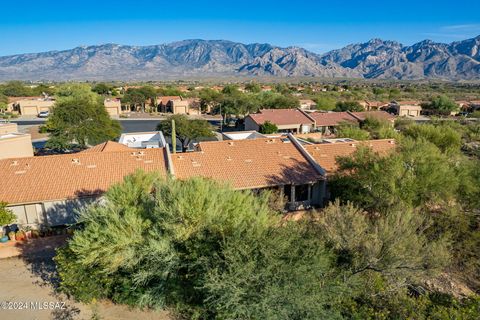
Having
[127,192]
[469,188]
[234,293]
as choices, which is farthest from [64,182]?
[469,188]

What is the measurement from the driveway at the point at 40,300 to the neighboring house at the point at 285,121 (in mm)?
36888

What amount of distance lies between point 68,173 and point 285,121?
1416 inches

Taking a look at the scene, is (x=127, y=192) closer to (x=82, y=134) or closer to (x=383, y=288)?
(x=383, y=288)

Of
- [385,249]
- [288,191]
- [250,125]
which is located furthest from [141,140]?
[385,249]

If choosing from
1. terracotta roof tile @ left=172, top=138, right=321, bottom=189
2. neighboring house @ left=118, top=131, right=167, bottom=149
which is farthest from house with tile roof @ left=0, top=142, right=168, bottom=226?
neighboring house @ left=118, top=131, right=167, bottom=149

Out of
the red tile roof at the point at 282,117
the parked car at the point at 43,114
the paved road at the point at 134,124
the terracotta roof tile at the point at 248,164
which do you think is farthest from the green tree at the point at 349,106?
the parked car at the point at 43,114

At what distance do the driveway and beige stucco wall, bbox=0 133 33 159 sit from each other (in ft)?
42.2

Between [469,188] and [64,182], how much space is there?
78.1 ft

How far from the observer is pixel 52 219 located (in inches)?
789

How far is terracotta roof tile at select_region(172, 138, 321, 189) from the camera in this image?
22.8m

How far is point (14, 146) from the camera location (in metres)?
28.2

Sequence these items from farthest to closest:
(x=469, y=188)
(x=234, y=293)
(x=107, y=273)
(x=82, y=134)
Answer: (x=82, y=134), (x=469, y=188), (x=107, y=273), (x=234, y=293)

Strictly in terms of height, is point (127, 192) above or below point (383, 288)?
above

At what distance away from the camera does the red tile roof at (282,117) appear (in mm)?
51844
